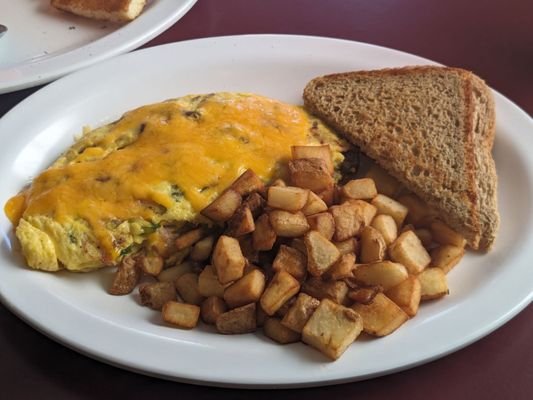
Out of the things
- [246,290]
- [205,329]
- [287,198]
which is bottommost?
[205,329]

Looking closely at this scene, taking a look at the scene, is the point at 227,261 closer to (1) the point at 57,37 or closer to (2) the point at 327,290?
(2) the point at 327,290

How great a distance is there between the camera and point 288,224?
156cm

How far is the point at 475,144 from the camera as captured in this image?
1900 mm

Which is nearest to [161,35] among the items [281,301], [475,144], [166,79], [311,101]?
[166,79]

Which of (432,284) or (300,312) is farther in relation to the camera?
(432,284)

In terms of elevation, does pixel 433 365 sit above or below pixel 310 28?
below

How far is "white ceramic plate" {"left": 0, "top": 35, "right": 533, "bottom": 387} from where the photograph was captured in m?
1.35

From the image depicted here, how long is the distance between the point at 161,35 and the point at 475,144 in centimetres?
137

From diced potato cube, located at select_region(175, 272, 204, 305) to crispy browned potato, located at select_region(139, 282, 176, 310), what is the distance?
2 cm

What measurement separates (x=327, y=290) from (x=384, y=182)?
54 cm

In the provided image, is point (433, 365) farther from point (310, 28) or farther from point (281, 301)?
point (310, 28)

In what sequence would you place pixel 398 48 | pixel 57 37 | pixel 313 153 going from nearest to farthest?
1. pixel 313 153
2. pixel 398 48
3. pixel 57 37

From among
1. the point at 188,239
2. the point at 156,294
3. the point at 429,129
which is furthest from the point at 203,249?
the point at 429,129

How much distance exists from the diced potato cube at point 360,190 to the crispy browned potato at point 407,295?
0.30 metres
